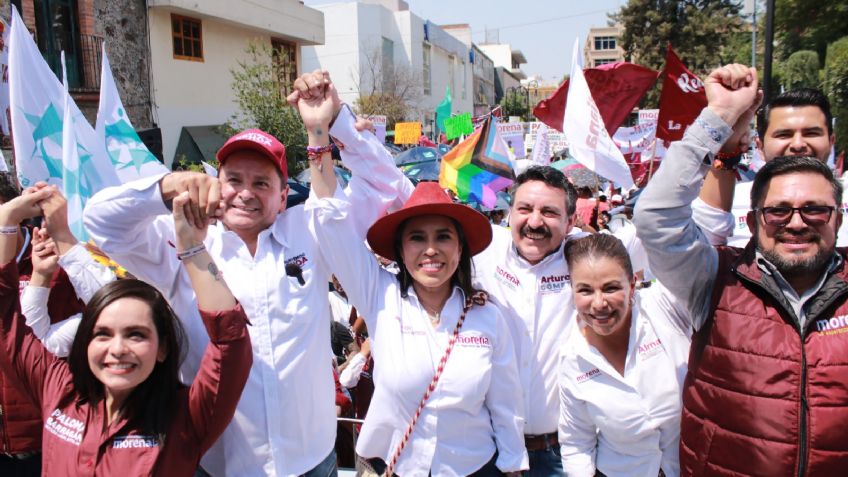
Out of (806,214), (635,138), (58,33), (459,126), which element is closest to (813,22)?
(635,138)

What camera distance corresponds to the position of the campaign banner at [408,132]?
680 inches

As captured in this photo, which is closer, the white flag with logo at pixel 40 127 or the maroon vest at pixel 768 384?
the maroon vest at pixel 768 384

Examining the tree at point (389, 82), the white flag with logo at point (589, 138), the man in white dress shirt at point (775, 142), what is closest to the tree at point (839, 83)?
the white flag with logo at point (589, 138)

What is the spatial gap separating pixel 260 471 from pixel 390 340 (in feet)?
2.14

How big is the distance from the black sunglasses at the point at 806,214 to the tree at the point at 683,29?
33937 millimetres

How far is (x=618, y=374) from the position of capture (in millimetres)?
2410

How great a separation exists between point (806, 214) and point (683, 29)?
36.9 m

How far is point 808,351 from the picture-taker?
1930 millimetres

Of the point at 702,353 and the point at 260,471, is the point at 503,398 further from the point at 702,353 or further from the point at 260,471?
the point at 260,471

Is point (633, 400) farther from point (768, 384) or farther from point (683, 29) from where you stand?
point (683, 29)

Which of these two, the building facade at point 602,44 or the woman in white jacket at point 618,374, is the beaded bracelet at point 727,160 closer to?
the woman in white jacket at point 618,374

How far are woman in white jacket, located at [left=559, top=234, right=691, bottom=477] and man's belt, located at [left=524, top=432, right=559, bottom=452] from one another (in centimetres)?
17

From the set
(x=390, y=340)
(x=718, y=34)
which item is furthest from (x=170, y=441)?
(x=718, y=34)

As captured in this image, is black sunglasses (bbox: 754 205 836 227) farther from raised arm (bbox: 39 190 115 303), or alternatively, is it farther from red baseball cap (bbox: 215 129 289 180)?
raised arm (bbox: 39 190 115 303)
